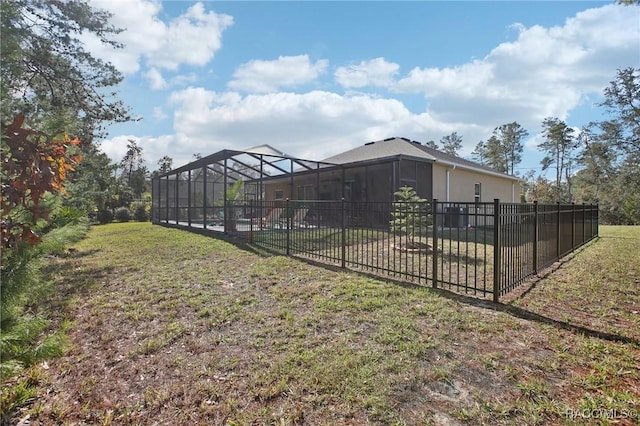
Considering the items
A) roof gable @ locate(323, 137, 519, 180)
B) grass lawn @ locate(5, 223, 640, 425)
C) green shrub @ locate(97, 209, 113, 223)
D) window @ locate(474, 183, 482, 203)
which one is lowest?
grass lawn @ locate(5, 223, 640, 425)

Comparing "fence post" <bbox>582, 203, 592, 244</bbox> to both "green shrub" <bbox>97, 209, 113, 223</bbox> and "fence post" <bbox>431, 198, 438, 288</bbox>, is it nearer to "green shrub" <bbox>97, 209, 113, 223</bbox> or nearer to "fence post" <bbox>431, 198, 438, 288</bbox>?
"fence post" <bbox>431, 198, 438, 288</bbox>

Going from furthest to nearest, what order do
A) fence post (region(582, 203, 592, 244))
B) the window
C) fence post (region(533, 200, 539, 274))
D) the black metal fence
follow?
the window < fence post (region(582, 203, 592, 244)) < fence post (region(533, 200, 539, 274)) < the black metal fence

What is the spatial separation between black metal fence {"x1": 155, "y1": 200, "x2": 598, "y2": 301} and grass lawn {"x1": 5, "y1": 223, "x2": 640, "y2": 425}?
1.78ft

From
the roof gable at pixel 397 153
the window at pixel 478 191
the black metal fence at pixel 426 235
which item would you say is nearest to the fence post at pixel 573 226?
the black metal fence at pixel 426 235

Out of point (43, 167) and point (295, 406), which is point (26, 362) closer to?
point (43, 167)

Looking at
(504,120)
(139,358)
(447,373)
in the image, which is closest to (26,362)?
(139,358)

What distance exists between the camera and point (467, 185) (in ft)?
53.4

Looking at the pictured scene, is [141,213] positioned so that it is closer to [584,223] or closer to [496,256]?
[496,256]

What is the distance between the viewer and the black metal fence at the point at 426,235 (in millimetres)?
4609

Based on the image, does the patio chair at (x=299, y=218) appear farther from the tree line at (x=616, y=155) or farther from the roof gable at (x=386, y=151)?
the tree line at (x=616, y=155)

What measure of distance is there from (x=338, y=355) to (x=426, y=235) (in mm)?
3447

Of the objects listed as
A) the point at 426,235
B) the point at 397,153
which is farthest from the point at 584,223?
the point at 426,235

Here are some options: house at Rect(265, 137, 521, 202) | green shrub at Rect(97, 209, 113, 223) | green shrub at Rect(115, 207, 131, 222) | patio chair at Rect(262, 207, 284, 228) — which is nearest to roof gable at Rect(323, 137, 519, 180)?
house at Rect(265, 137, 521, 202)

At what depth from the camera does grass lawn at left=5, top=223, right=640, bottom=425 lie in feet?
6.98
